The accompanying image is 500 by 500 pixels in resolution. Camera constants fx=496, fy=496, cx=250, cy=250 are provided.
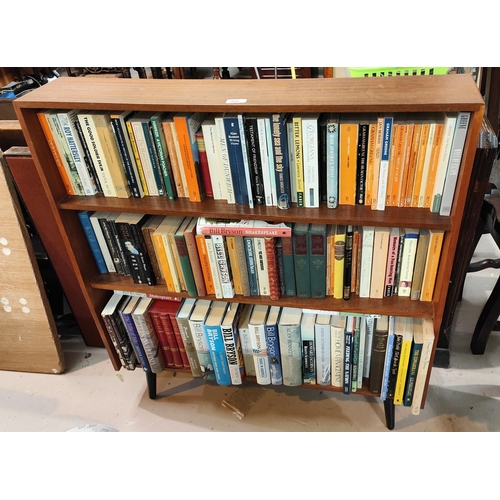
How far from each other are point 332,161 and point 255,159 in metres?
0.21

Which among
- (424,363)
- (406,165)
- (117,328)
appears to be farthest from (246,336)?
(406,165)

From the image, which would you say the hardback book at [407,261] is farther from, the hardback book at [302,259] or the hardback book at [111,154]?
the hardback book at [111,154]

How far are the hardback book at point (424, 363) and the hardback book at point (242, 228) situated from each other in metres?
0.56

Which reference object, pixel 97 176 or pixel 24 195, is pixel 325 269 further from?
pixel 24 195

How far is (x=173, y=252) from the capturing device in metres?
1.65

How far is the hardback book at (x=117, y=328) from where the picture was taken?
6.06 ft

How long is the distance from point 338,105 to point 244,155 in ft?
1.00

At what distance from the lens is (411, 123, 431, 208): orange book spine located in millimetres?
1268

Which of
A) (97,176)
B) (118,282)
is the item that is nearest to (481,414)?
(118,282)

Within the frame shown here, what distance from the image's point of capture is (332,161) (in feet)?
4.49

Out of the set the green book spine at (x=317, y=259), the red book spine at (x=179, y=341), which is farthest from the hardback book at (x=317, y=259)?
the red book spine at (x=179, y=341)

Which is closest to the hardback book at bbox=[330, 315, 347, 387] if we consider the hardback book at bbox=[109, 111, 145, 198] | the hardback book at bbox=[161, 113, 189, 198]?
the hardback book at bbox=[161, 113, 189, 198]

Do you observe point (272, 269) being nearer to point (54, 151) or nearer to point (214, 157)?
point (214, 157)

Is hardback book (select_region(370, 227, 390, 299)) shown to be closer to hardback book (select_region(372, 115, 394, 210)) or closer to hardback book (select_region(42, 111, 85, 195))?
hardback book (select_region(372, 115, 394, 210))
